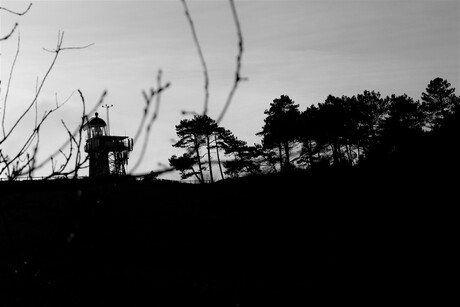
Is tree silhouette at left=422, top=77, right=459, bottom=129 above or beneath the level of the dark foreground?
above

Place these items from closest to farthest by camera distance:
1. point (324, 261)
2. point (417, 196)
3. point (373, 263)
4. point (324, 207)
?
point (373, 263)
point (324, 261)
point (417, 196)
point (324, 207)

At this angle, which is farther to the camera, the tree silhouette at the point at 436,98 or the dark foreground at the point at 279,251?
the tree silhouette at the point at 436,98

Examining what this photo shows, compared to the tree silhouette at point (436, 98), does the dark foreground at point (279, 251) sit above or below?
below

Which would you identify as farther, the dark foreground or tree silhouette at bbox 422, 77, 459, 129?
tree silhouette at bbox 422, 77, 459, 129

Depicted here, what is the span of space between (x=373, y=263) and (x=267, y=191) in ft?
26.8

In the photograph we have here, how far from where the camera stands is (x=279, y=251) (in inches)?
642

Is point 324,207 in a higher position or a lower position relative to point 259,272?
higher

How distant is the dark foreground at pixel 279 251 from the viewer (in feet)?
39.6

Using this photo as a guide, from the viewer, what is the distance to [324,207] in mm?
18250

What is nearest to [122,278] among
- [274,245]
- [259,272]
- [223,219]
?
[259,272]

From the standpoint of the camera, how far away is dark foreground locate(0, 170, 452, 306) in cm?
1206

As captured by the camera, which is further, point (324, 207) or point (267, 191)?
point (267, 191)

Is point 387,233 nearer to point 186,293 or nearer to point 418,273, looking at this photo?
point 418,273

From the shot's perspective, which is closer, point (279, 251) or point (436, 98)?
→ point (279, 251)
